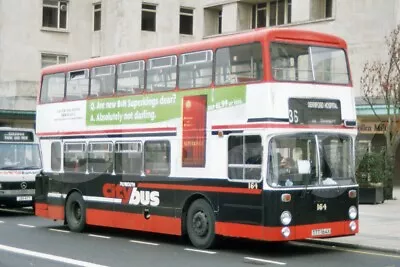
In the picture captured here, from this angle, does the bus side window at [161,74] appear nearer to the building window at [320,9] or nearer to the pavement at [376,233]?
the pavement at [376,233]

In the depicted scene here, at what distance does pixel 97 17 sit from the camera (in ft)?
151

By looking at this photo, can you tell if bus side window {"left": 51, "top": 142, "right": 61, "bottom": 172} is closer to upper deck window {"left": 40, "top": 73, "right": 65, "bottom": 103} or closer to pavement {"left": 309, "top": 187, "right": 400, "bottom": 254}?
upper deck window {"left": 40, "top": 73, "right": 65, "bottom": 103}

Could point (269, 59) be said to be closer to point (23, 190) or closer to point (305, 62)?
point (305, 62)

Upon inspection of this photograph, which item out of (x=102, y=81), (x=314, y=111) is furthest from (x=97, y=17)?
(x=314, y=111)

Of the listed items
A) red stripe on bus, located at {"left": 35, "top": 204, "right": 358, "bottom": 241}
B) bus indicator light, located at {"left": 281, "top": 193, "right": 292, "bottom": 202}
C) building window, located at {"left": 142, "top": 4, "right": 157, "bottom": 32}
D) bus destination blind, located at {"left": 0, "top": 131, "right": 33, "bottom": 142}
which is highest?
building window, located at {"left": 142, "top": 4, "right": 157, "bottom": 32}

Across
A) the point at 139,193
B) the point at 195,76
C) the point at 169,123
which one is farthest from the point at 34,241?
the point at 195,76

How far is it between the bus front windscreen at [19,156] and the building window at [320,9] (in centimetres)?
1702

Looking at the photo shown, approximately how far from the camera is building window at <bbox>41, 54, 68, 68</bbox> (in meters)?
45.0

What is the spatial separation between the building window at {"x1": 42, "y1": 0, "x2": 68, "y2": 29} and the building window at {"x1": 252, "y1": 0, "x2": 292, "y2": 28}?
11853 millimetres

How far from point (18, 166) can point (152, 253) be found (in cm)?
1010

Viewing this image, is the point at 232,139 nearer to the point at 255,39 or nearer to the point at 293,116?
the point at 293,116

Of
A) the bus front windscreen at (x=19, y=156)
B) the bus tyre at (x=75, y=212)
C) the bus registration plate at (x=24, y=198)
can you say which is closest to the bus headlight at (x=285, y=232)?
the bus tyre at (x=75, y=212)

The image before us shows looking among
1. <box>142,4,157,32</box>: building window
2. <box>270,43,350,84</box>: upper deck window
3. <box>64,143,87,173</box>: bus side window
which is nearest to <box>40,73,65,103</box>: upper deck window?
<box>64,143,87,173</box>: bus side window

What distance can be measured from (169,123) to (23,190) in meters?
8.73
